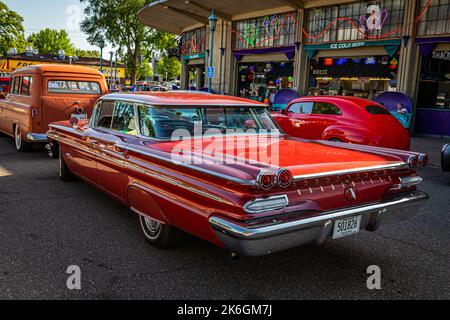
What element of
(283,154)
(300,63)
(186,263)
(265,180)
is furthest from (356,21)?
(265,180)

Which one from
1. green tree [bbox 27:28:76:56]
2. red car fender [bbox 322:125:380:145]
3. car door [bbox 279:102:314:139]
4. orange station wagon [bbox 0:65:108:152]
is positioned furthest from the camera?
green tree [bbox 27:28:76:56]

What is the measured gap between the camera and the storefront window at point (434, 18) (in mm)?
14477

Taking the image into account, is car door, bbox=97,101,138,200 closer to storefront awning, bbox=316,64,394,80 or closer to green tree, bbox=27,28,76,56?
storefront awning, bbox=316,64,394,80

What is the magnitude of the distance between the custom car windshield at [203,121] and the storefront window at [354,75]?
1270 centimetres

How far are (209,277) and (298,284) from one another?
2.40ft

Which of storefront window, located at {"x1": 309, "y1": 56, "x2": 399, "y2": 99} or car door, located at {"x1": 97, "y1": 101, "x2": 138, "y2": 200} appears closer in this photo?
car door, located at {"x1": 97, "y1": 101, "x2": 138, "y2": 200}

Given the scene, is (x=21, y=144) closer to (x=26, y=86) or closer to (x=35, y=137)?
(x=35, y=137)

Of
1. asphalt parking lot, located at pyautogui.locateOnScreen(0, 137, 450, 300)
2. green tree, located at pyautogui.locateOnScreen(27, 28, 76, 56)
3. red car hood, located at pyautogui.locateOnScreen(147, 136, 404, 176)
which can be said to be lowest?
asphalt parking lot, located at pyautogui.locateOnScreen(0, 137, 450, 300)

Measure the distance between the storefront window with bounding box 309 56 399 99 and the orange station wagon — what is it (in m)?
11.3

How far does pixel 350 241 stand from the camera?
457 centimetres

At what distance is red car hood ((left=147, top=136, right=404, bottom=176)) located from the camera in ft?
11.1

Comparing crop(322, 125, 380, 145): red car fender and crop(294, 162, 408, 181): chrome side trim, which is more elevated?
crop(294, 162, 408, 181): chrome side trim

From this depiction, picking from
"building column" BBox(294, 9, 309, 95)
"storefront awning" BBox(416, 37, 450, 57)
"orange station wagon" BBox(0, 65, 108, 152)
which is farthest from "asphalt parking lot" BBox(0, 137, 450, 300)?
"building column" BBox(294, 9, 309, 95)
